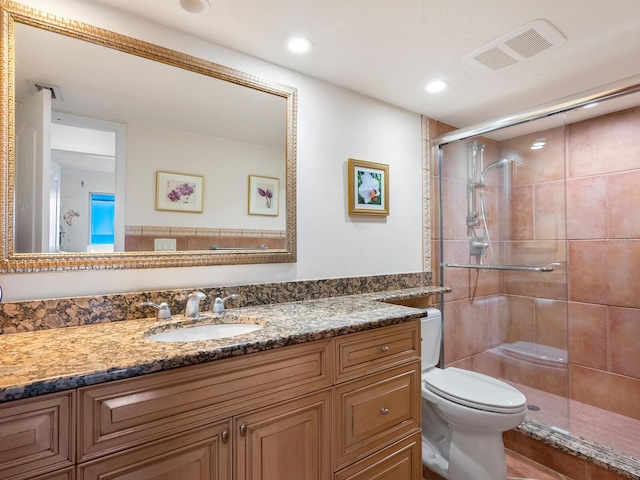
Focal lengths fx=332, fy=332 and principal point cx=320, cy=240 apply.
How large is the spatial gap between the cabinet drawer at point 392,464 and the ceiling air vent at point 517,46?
1.83 m

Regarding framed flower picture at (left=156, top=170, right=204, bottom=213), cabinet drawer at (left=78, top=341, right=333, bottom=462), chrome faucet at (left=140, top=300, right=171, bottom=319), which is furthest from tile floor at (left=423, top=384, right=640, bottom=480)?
framed flower picture at (left=156, top=170, right=204, bottom=213)

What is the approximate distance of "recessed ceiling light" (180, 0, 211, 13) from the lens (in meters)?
1.29

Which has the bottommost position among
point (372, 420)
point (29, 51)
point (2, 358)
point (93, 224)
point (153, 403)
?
point (372, 420)

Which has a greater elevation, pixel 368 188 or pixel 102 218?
pixel 368 188

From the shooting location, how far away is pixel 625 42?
1552mm

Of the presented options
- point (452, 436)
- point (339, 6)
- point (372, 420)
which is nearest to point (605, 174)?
point (452, 436)

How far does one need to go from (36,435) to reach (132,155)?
3.34 feet

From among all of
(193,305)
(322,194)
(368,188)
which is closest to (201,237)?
(193,305)

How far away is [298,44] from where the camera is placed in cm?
157

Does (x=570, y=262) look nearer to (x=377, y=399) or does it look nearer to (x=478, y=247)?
(x=478, y=247)

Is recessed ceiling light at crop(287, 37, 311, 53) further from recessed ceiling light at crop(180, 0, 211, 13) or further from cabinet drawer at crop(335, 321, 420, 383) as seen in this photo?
cabinet drawer at crop(335, 321, 420, 383)

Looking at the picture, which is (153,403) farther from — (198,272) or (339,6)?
(339,6)

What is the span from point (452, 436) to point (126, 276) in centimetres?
176

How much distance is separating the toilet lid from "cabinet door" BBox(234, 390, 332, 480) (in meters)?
0.82
